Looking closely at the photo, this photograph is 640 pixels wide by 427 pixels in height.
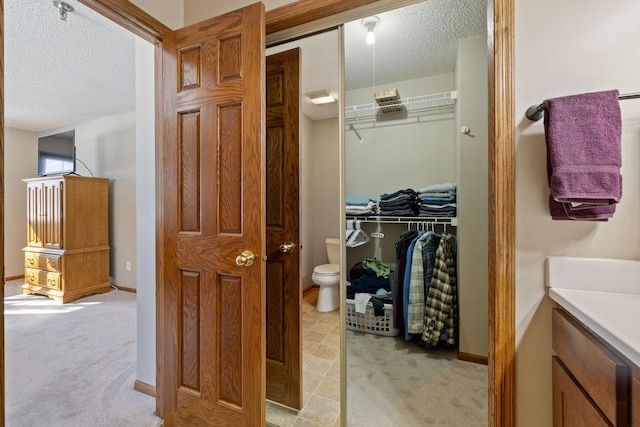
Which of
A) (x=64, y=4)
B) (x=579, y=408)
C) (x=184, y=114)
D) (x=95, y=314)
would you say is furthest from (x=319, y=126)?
(x=95, y=314)

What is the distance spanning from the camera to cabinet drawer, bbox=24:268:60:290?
3471 mm

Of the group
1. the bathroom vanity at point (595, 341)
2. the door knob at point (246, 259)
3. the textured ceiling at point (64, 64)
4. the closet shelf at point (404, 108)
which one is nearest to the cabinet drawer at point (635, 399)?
Answer: the bathroom vanity at point (595, 341)

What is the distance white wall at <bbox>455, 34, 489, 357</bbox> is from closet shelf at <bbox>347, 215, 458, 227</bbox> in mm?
242

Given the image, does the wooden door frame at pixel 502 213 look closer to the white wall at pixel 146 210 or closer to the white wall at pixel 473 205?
the white wall at pixel 146 210

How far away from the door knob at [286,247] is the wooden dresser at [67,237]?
12.1 feet

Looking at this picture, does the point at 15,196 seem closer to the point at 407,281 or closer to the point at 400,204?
the point at 400,204

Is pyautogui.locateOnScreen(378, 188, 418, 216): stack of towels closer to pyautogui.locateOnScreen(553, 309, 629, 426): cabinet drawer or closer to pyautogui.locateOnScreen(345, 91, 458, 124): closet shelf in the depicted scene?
pyautogui.locateOnScreen(345, 91, 458, 124): closet shelf

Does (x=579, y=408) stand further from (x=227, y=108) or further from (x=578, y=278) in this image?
(x=227, y=108)

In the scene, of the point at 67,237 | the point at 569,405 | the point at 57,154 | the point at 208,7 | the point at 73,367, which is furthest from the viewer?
the point at 57,154

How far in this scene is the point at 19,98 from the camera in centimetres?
326

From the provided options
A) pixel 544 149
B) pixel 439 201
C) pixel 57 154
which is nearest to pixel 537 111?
pixel 544 149

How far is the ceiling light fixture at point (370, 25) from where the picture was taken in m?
1.81

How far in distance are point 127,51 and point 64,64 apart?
0.74m

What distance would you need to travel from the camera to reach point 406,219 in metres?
2.51
